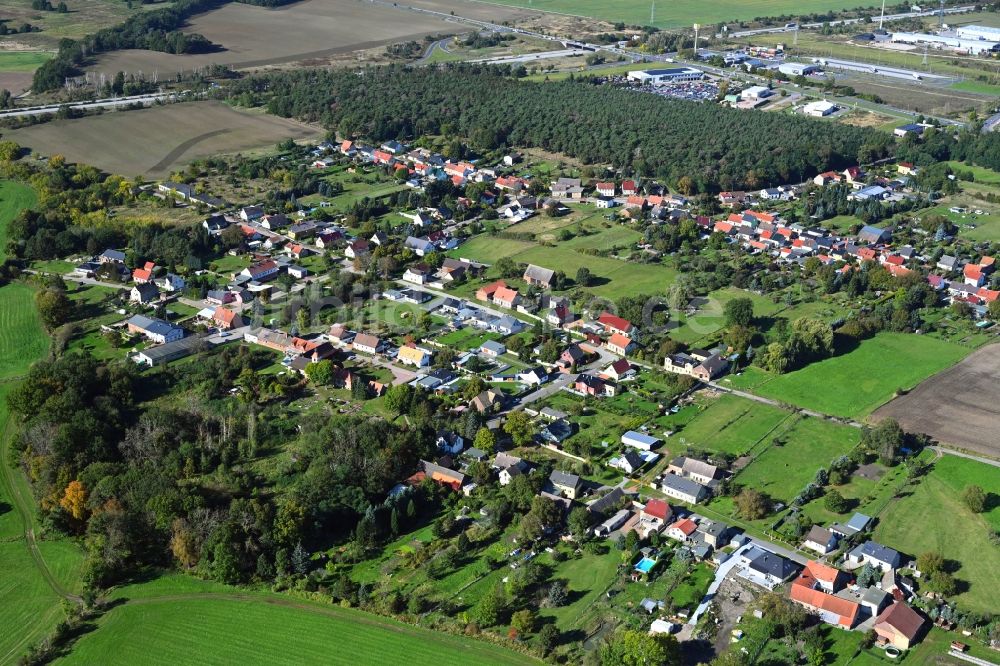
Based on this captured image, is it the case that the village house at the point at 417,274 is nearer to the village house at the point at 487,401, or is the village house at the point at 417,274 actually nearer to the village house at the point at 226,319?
the village house at the point at 226,319

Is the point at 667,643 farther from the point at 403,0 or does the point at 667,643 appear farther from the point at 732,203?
the point at 403,0

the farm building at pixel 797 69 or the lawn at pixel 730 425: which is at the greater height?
the farm building at pixel 797 69

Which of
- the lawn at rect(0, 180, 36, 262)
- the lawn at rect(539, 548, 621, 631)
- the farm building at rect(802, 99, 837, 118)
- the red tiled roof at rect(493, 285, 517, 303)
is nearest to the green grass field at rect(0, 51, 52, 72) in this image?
the lawn at rect(0, 180, 36, 262)

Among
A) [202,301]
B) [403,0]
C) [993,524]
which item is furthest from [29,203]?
[403,0]

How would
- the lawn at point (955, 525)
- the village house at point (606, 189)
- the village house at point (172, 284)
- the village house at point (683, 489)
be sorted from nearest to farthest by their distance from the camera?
the lawn at point (955, 525), the village house at point (683, 489), the village house at point (172, 284), the village house at point (606, 189)

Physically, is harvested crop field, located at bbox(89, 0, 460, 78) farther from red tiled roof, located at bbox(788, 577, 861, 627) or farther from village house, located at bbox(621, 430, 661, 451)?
red tiled roof, located at bbox(788, 577, 861, 627)

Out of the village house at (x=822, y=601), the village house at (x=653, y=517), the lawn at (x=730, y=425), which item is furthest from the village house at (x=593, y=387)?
the village house at (x=822, y=601)
